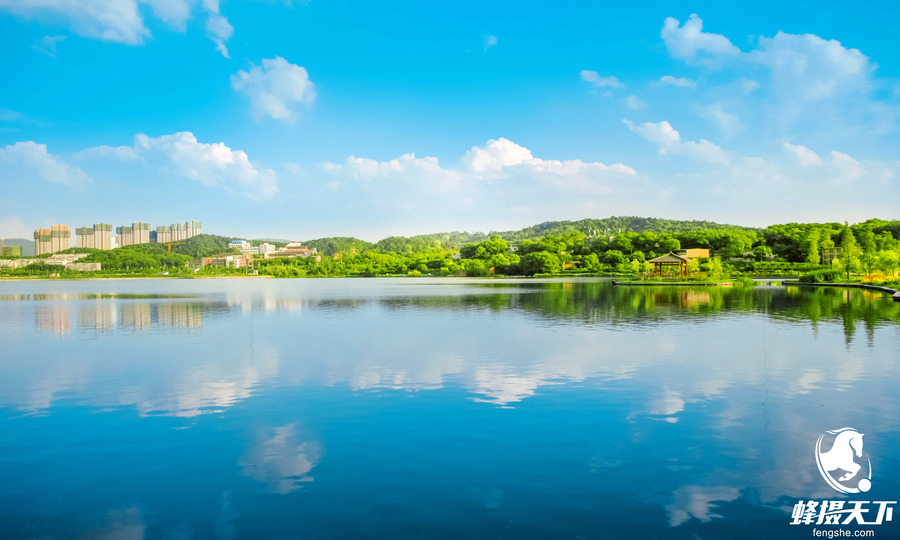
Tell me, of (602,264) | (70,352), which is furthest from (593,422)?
(602,264)

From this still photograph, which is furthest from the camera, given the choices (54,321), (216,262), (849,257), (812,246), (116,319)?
(216,262)

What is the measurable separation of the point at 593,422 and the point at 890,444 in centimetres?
391

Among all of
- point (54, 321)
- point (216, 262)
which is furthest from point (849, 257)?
point (216, 262)

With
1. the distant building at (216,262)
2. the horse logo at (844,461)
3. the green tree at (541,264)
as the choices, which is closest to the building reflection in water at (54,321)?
the horse logo at (844,461)

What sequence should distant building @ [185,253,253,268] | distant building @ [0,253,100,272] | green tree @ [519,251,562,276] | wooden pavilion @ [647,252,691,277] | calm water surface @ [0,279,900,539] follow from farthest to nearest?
distant building @ [185,253,253,268], distant building @ [0,253,100,272], green tree @ [519,251,562,276], wooden pavilion @ [647,252,691,277], calm water surface @ [0,279,900,539]

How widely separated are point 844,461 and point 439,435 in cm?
525

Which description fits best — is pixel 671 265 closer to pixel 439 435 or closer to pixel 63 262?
pixel 439 435

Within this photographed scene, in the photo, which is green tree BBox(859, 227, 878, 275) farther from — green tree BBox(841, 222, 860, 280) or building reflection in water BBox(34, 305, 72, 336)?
building reflection in water BBox(34, 305, 72, 336)

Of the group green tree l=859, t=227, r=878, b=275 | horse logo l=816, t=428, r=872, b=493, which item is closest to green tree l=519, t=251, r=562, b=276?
green tree l=859, t=227, r=878, b=275

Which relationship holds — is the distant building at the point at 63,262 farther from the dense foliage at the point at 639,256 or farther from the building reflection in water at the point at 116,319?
the building reflection in water at the point at 116,319

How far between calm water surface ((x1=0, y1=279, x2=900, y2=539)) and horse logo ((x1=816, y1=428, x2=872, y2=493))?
0.13 metres

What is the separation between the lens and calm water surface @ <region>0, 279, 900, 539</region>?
19.9ft

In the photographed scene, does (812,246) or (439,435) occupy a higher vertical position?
(812,246)

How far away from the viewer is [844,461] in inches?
295
